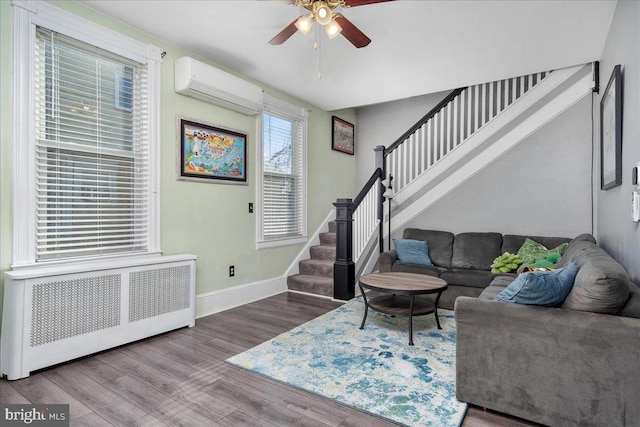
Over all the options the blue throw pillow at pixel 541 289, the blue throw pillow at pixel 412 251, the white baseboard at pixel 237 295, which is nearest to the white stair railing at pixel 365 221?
the blue throw pillow at pixel 412 251

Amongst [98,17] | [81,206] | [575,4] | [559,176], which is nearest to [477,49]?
[575,4]

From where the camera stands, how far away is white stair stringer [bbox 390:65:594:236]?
4.08 metres

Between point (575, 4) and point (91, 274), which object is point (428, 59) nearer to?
point (575, 4)

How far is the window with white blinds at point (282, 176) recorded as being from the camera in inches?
174

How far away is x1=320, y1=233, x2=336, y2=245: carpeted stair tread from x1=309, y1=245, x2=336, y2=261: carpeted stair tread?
100 millimetres

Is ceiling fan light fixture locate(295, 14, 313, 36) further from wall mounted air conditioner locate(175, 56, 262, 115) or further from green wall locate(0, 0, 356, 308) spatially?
green wall locate(0, 0, 356, 308)

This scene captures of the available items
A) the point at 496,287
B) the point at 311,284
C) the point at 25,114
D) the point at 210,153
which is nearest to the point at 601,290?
the point at 496,287

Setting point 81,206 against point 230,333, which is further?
point 230,333

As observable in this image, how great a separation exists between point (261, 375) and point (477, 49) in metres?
3.51

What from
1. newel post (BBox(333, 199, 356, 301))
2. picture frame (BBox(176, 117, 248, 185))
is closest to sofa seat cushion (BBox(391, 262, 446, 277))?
newel post (BBox(333, 199, 356, 301))

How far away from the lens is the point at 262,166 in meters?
4.31

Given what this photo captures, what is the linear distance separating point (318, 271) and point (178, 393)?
2.84 metres

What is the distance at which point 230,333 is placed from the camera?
122 inches

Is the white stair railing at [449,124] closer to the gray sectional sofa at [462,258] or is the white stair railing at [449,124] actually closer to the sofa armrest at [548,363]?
the gray sectional sofa at [462,258]
